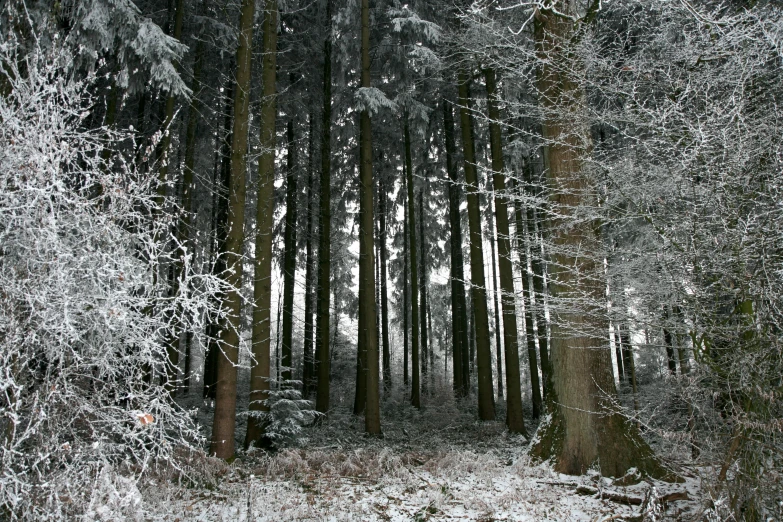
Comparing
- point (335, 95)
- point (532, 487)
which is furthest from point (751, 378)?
point (335, 95)

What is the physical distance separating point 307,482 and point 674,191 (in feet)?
17.7

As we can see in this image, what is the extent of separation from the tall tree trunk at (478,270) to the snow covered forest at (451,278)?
0.08 metres

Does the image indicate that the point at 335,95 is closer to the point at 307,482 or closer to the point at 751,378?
the point at 307,482

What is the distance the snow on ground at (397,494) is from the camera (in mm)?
4797

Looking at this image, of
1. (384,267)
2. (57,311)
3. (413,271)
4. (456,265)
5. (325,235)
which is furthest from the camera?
(384,267)

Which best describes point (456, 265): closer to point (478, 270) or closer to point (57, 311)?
point (478, 270)

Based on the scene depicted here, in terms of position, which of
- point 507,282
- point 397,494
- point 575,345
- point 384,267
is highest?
point 384,267

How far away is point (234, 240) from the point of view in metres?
7.20

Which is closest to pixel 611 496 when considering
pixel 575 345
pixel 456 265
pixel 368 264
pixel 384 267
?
pixel 575 345

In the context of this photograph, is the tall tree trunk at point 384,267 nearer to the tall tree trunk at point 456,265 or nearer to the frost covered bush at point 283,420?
the tall tree trunk at point 456,265

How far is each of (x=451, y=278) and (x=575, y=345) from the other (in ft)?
6.44

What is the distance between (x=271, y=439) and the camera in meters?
8.00

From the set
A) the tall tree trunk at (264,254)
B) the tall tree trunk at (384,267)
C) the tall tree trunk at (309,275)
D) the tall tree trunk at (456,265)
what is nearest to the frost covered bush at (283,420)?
the tall tree trunk at (264,254)

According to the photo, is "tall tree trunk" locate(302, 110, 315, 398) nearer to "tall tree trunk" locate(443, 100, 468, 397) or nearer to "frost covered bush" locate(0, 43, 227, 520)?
"tall tree trunk" locate(443, 100, 468, 397)
